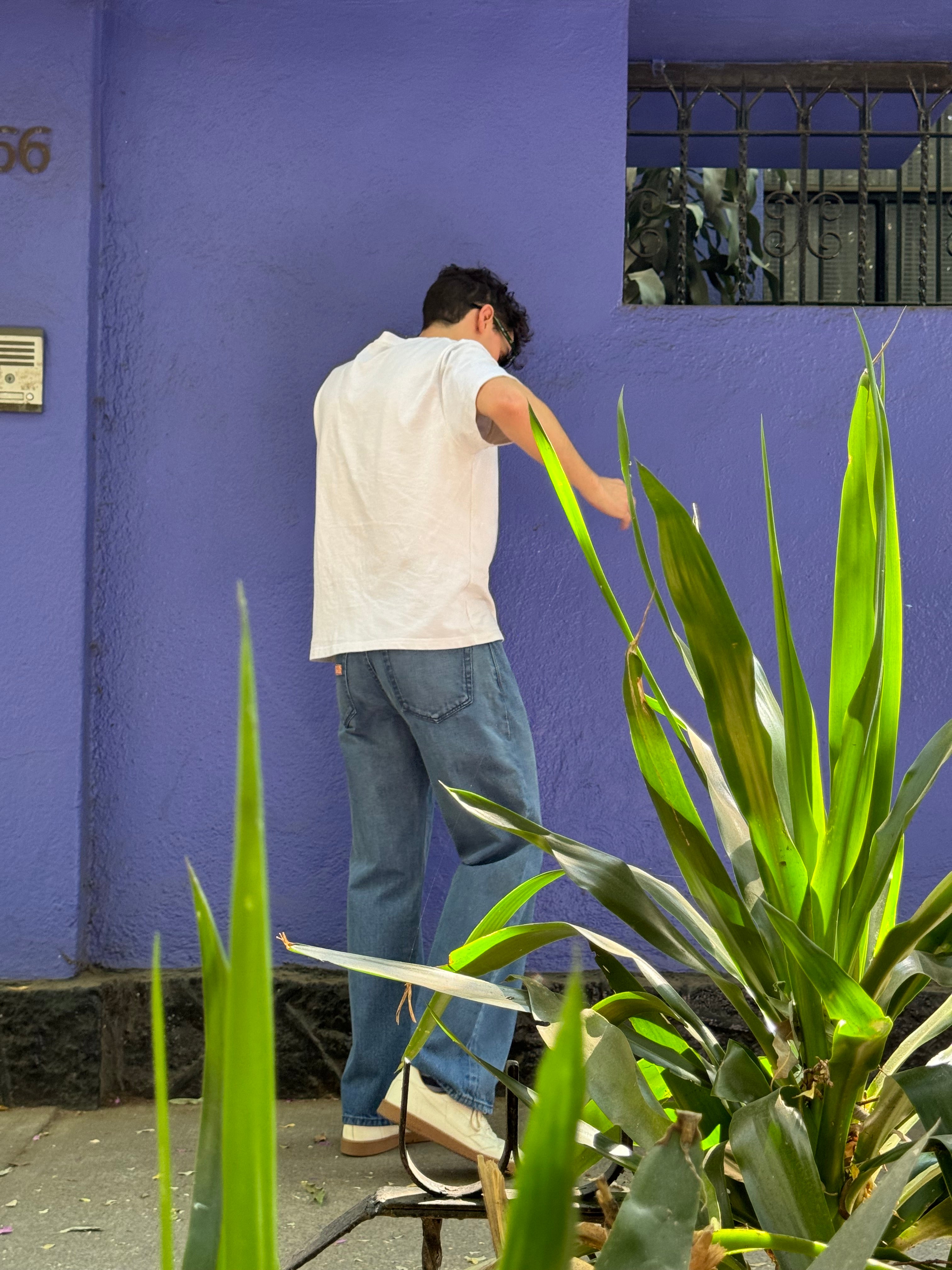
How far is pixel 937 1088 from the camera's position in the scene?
0.79m

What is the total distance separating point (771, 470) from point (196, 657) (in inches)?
56.0

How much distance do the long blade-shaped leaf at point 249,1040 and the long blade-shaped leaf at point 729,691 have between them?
0.61 metres

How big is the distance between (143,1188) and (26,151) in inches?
87.8

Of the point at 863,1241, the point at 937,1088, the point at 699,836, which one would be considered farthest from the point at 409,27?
the point at 863,1241

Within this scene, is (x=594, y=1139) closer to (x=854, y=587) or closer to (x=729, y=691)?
(x=729, y=691)

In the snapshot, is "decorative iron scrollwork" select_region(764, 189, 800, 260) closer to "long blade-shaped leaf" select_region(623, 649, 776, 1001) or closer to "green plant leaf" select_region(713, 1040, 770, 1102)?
"long blade-shaped leaf" select_region(623, 649, 776, 1001)

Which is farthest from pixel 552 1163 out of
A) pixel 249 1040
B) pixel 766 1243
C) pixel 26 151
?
pixel 26 151

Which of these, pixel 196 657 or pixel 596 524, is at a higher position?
pixel 596 524

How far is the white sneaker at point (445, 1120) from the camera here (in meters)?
2.30

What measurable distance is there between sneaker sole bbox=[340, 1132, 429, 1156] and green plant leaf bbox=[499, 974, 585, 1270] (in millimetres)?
2254

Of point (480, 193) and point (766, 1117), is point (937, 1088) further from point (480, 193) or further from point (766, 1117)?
point (480, 193)

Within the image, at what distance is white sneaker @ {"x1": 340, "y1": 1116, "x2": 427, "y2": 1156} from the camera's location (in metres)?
2.41

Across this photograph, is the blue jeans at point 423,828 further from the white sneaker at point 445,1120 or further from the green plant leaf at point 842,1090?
the green plant leaf at point 842,1090

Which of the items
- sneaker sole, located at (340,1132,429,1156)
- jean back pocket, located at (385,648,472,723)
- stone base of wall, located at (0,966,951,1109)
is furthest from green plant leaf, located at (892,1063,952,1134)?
stone base of wall, located at (0,966,951,1109)
